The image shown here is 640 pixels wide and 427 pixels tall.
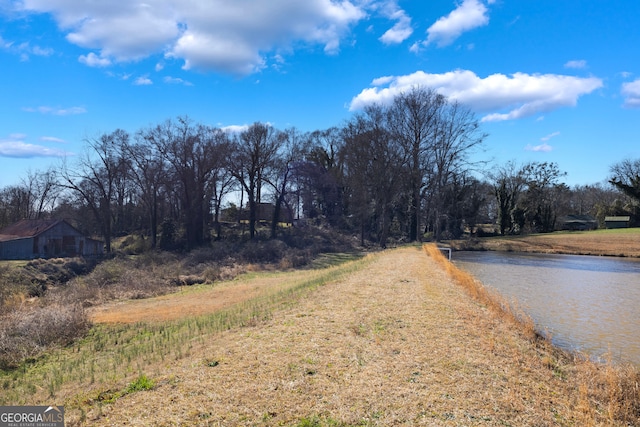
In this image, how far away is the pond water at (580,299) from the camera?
1017cm

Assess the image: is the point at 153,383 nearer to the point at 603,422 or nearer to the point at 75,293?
the point at 603,422

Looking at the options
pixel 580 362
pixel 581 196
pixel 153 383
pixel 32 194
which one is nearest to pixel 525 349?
pixel 580 362

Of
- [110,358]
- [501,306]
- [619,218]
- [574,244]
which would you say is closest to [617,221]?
[619,218]

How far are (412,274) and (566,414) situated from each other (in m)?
11.3

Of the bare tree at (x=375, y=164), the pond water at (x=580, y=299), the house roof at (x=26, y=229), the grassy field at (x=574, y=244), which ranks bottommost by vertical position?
the pond water at (x=580, y=299)

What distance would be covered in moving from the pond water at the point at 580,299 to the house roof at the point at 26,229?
37.2m

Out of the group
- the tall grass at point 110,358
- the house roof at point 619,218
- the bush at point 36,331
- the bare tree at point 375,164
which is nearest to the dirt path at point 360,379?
the tall grass at point 110,358

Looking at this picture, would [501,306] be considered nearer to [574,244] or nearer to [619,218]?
[574,244]

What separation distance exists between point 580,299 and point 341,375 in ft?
Result: 46.4

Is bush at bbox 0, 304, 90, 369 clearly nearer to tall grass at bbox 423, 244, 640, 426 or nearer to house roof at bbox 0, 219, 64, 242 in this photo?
tall grass at bbox 423, 244, 640, 426

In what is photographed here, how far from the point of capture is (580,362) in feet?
24.5

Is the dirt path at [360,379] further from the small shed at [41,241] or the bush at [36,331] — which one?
the small shed at [41,241]

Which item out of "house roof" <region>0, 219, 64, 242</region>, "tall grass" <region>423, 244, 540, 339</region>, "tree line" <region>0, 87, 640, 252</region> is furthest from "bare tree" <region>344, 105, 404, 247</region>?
"house roof" <region>0, 219, 64, 242</region>

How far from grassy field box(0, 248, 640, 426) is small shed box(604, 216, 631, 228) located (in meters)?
53.8
